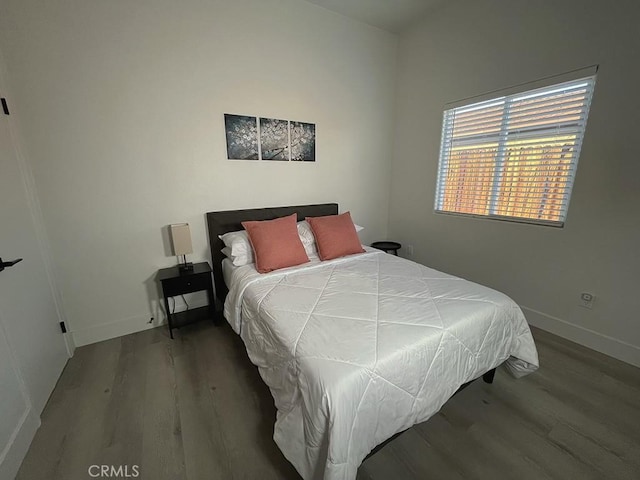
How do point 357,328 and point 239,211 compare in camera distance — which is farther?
point 239,211

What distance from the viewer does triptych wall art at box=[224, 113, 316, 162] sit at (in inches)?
97.8

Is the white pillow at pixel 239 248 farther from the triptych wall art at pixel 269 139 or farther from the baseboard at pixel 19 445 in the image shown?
the baseboard at pixel 19 445

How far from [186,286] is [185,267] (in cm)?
20

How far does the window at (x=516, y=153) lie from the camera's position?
2080mm

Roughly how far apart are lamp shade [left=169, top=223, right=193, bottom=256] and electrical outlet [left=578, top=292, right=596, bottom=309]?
3.34 m

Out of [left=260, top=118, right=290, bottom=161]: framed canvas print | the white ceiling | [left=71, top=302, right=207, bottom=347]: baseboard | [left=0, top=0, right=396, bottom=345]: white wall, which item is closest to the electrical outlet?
[left=0, top=0, right=396, bottom=345]: white wall

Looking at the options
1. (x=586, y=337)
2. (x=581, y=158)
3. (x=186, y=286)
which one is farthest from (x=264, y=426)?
(x=581, y=158)

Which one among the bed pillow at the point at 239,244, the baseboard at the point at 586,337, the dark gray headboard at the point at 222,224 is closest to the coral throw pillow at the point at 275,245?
the bed pillow at the point at 239,244

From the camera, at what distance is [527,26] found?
2.15m

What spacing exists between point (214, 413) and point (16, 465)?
0.88 meters

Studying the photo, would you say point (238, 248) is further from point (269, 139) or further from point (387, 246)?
point (387, 246)

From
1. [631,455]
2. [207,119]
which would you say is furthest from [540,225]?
[207,119]

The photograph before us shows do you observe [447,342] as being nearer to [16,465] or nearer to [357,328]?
[357,328]

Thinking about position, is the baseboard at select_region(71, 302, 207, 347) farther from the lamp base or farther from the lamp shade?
the lamp shade
